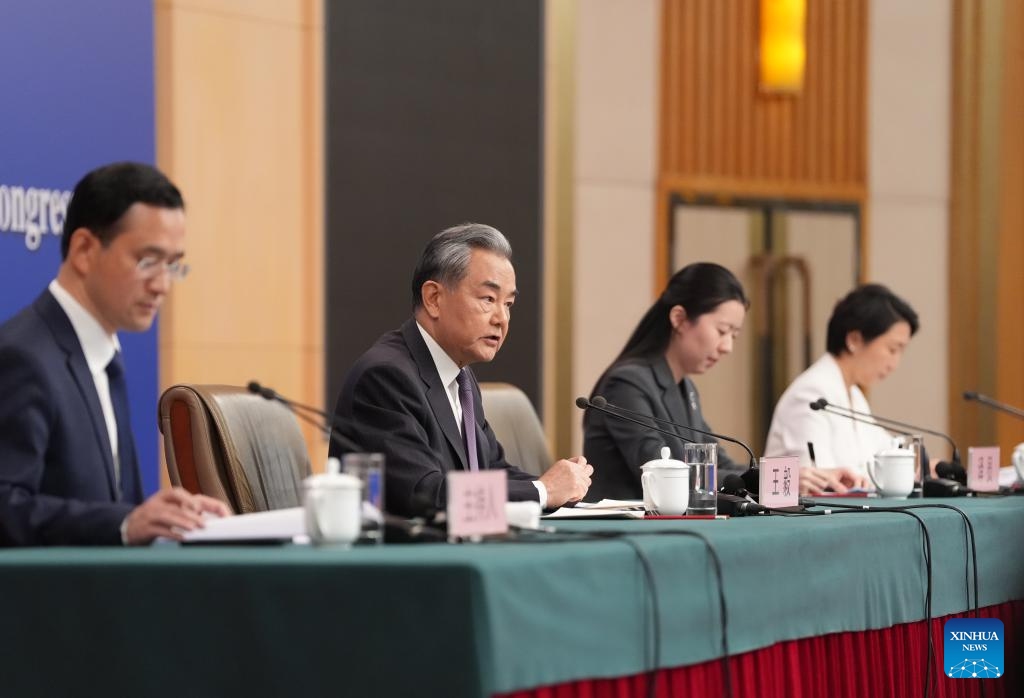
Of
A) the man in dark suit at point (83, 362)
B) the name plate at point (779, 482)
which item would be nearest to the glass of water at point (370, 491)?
the man in dark suit at point (83, 362)

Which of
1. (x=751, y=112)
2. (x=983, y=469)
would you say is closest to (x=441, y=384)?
(x=983, y=469)

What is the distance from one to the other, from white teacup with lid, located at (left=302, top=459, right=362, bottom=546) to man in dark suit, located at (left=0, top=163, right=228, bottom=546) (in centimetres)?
20

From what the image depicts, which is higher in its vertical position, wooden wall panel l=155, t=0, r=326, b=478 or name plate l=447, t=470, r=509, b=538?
wooden wall panel l=155, t=0, r=326, b=478

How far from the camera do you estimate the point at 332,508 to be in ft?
6.67

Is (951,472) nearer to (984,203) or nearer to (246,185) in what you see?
(246,185)

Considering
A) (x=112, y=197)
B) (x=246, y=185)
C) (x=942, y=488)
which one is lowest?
(x=942, y=488)

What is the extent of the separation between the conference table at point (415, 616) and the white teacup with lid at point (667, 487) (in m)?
0.37

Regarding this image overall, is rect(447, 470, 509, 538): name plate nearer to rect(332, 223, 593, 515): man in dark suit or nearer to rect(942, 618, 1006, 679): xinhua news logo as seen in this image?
rect(332, 223, 593, 515): man in dark suit

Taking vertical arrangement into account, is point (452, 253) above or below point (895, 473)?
above

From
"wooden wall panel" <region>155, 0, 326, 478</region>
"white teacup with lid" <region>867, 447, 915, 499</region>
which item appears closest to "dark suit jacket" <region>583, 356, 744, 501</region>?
"white teacup with lid" <region>867, 447, 915, 499</region>

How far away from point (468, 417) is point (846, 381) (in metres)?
2.19

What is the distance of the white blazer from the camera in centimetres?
473

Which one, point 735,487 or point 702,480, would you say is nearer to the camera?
point 702,480

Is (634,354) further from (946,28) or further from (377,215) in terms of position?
(946,28)
